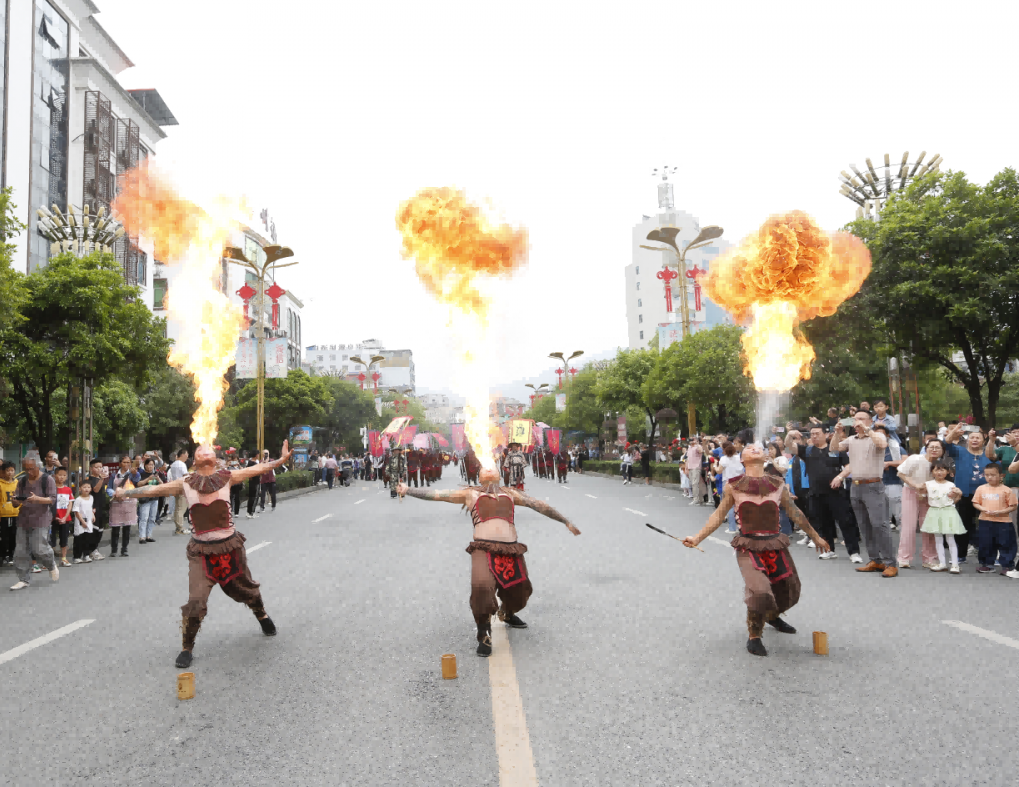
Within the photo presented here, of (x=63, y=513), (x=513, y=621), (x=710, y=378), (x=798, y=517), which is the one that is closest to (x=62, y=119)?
(x=710, y=378)

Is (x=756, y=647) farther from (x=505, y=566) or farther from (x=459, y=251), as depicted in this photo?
(x=459, y=251)

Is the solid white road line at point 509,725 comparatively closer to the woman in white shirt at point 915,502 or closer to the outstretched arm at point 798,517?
the outstretched arm at point 798,517

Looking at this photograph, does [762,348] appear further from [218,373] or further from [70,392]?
[70,392]

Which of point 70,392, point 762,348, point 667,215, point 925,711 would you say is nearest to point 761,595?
point 925,711

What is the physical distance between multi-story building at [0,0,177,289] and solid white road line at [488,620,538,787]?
3623 centimetres

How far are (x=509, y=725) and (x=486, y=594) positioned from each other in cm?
173

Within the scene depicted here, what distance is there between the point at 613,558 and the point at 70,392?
50.0 ft

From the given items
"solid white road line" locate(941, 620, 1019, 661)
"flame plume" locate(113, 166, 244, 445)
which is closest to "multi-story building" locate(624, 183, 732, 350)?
"flame plume" locate(113, 166, 244, 445)

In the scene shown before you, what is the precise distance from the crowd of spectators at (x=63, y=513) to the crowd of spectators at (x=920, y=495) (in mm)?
7905

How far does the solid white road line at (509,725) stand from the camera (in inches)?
147

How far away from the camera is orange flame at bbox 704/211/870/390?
17578 mm

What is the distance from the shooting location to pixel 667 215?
105500 mm

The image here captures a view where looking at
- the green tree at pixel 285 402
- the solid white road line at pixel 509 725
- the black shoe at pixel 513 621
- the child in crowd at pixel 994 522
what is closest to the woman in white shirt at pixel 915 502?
the child in crowd at pixel 994 522

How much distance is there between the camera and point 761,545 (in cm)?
615
